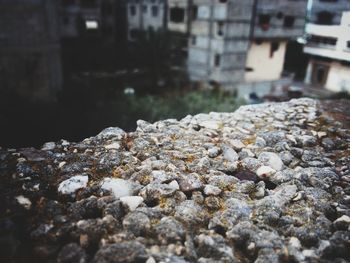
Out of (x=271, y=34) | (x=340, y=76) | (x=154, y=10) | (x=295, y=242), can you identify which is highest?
(x=154, y=10)

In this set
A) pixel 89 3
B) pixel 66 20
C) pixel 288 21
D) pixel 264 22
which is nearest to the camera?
pixel 264 22

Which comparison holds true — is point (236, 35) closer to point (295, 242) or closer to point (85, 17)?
point (85, 17)

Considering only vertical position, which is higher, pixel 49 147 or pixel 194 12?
pixel 194 12

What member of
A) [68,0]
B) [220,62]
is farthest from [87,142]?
[68,0]

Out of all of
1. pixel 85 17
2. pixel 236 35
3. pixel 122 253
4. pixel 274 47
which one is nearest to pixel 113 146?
pixel 122 253

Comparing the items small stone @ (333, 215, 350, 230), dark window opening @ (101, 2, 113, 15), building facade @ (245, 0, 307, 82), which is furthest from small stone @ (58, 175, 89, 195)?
dark window opening @ (101, 2, 113, 15)

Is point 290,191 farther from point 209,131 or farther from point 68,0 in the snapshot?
point 68,0
